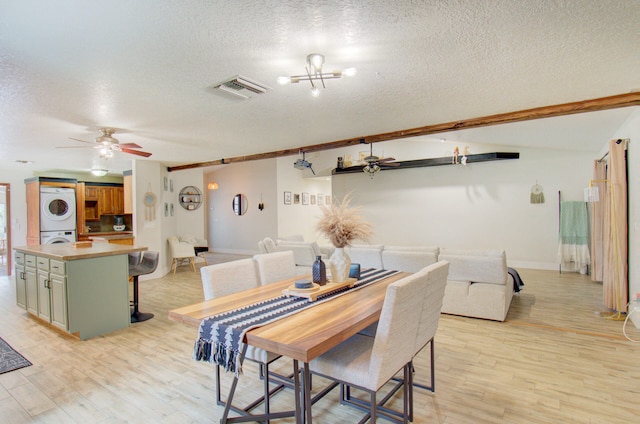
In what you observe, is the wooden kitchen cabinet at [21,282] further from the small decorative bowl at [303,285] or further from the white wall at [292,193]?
the white wall at [292,193]

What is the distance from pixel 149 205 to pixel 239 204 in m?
3.68

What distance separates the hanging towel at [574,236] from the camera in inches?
252

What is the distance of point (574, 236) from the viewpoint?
647 cm

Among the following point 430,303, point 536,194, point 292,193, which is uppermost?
point 292,193

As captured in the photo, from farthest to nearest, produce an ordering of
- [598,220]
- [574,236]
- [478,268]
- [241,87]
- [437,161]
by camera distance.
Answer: [437,161] → [574,236] → [598,220] → [478,268] → [241,87]

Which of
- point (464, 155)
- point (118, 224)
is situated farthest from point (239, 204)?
point (464, 155)

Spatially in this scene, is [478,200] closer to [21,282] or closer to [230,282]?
[230,282]

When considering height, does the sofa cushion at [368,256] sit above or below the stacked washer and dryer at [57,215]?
below

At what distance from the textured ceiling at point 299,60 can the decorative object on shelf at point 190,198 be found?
3875 millimetres

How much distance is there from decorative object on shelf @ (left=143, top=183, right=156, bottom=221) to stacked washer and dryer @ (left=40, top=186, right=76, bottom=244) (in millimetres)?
1921

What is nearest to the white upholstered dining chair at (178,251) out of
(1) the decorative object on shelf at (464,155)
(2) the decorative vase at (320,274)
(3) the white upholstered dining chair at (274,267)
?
(3) the white upholstered dining chair at (274,267)

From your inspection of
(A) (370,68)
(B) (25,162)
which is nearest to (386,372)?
(A) (370,68)

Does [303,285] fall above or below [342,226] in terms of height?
below

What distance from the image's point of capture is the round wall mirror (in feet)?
33.8
